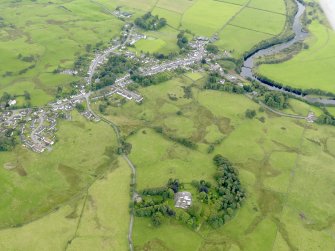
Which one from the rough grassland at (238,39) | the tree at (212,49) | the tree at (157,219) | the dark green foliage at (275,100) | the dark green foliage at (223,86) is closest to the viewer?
the tree at (157,219)

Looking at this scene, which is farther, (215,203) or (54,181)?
(54,181)

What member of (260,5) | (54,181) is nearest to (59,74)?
(54,181)

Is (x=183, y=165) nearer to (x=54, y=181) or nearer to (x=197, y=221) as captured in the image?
(x=197, y=221)

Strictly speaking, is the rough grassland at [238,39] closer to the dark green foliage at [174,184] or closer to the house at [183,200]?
the dark green foliage at [174,184]

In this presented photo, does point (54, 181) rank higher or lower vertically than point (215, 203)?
lower

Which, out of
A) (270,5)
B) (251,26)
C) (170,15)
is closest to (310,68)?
(251,26)

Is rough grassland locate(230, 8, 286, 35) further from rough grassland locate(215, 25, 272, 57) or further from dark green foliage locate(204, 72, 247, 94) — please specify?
dark green foliage locate(204, 72, 247, 94)

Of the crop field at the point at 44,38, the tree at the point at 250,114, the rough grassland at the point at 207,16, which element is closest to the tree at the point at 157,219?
the tree at the point at 250,114

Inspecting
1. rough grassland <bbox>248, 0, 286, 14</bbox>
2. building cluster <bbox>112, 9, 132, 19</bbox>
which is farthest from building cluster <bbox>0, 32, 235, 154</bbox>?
rough grassland <bbox>248, 0, 286, 14</bbox>
